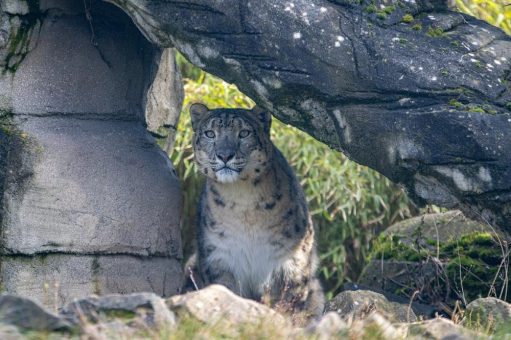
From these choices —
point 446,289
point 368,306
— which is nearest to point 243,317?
point 368,306

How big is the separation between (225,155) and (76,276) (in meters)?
1.58

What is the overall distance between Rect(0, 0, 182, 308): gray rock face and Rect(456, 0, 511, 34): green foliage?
5121mm

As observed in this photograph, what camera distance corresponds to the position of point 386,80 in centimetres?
699

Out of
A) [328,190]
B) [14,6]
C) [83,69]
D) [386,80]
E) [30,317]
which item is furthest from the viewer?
[328,190]

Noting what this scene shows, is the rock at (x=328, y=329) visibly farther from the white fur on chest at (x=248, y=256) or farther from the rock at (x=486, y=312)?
the white fur on chest at (x=248, y=256)

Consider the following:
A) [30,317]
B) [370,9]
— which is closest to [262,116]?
[370,9]

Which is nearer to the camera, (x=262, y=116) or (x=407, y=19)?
(x=407, y=19)

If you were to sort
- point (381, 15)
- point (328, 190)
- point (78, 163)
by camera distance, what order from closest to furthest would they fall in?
point (381, 15) < point (78, 163) < point (328, 190)

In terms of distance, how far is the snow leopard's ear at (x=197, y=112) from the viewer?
9.23 meters

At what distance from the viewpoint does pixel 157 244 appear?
8.58 meters

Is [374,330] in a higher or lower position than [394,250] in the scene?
higher

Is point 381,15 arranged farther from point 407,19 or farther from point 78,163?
point 78,163

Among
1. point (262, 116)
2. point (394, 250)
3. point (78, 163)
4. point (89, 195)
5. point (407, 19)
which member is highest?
point (407, 19)

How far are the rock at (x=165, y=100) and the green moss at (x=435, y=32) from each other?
2.85m
